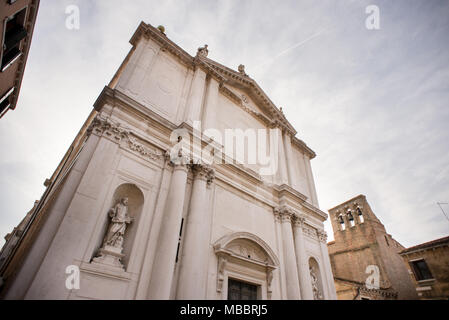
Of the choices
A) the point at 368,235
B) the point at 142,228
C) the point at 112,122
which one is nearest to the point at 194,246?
the point at 142,228

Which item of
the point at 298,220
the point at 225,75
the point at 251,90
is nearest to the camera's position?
the point at 298,220

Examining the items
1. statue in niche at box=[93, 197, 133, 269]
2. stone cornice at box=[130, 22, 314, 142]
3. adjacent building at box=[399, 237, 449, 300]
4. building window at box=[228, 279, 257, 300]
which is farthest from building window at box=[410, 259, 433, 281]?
statue in niche at box=[93, 197, 133, 269]

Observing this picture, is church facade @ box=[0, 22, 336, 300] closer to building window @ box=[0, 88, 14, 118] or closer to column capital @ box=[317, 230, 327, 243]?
column capital @ box=[317, 230, 327, 243]

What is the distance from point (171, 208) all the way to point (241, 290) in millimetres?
3568

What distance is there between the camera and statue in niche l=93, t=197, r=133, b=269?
5.46 meters

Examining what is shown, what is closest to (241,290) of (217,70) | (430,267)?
(217,70)

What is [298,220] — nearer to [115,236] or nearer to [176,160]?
[176,160]

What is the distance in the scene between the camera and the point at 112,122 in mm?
6742

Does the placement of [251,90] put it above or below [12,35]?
above

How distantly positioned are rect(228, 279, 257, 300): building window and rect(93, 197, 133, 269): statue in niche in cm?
354

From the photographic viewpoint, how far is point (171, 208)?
6660mm
